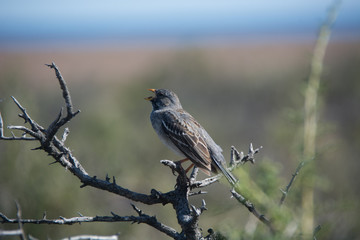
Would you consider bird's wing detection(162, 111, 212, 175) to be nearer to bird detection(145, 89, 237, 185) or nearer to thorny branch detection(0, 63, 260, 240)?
bird detection(145, 89, 237, 185)

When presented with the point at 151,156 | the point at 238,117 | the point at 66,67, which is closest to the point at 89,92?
the point at 238,117

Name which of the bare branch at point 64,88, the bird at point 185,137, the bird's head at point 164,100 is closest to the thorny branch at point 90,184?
the bare branch at point 64,88

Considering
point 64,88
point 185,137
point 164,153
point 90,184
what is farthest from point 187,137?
point 164,153

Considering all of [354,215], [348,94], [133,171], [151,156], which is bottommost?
[354,215]

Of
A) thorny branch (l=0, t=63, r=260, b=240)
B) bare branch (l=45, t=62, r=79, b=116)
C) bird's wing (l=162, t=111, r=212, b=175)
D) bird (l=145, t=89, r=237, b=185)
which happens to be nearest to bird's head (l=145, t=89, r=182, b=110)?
bird (l=145, t=89, r=237, b=185)

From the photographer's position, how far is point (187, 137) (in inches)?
236

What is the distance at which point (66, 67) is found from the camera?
1748 inches

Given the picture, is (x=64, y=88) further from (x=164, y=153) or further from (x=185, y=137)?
(x=164, y=153)

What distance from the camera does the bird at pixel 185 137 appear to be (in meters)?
5.51

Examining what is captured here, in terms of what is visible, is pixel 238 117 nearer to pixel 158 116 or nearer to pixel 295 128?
pixel 158 116

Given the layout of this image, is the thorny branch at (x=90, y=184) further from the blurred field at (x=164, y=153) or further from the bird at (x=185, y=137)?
the bird at (x=185, y=137)

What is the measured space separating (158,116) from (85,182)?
3100mm

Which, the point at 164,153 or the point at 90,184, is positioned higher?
the point at 164,153

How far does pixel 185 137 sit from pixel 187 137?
0.03 metres
